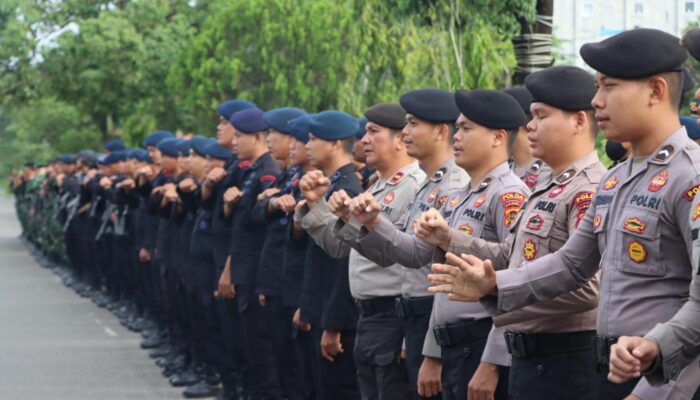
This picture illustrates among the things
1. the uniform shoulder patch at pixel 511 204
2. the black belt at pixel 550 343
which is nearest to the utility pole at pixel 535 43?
the uniform shoulder patch at pixel 511 204

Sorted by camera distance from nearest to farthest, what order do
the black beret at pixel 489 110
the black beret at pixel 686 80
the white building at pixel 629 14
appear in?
the black beret at pixel 686 80
the black beret at pixel 489 110
the white building at pixel 629 14

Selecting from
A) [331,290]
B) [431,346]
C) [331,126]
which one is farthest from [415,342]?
[331,126]

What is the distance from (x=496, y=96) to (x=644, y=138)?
1.70 metres

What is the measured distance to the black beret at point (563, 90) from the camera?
469 cm

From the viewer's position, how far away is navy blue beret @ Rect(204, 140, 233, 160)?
33.8 ft

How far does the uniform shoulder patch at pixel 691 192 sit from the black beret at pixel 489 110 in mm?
1828

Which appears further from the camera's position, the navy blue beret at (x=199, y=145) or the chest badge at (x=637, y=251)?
the navy blue beret at (x=199, y=145)

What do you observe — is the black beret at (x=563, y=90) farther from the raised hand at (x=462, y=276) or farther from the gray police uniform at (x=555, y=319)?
the raised hand at (x=462, y=276)

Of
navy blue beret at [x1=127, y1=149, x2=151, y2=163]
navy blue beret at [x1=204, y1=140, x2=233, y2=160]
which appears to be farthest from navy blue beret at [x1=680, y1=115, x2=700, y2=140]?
navy blue beret at [x1=127, y1=149, x2=151, y2=163]

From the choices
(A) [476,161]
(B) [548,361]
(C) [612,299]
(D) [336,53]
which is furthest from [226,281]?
(D) [336,53]

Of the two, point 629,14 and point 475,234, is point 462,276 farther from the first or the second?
point 629,14

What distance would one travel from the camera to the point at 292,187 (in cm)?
811

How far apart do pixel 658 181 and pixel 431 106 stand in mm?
2456

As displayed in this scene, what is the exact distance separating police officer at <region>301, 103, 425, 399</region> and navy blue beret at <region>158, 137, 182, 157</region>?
582 centimetres
